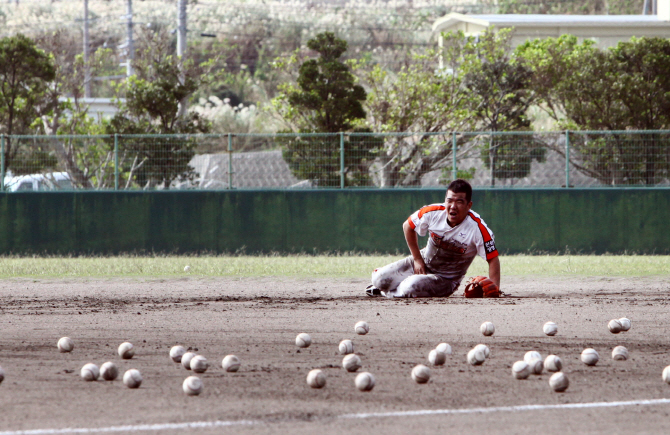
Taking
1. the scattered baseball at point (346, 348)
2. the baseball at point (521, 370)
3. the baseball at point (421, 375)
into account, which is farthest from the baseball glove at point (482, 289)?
the baseball at point (421, 375)

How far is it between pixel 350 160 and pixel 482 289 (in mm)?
9074

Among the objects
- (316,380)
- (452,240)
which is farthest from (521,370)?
(452,240)

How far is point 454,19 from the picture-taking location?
44.9 meters

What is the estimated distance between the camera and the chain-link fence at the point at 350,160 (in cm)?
1883

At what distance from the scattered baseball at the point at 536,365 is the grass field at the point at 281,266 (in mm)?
8286

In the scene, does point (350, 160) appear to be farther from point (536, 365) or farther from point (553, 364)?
point (536, 365)

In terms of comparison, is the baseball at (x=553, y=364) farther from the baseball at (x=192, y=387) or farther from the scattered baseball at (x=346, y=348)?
the baseball at (x=192, y=387)

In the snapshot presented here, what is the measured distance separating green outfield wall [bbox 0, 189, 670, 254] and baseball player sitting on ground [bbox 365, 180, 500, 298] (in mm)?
8123

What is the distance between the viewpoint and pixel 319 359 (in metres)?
6.49

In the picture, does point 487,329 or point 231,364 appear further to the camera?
point 487,329

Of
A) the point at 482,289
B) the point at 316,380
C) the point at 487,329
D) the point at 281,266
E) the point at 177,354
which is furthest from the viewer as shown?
the point at 281,266

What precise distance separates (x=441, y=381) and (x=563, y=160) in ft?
47.7

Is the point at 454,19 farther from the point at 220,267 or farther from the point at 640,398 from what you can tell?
the point at 640,398

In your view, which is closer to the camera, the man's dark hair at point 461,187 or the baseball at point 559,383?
the baseball at point 559,383
